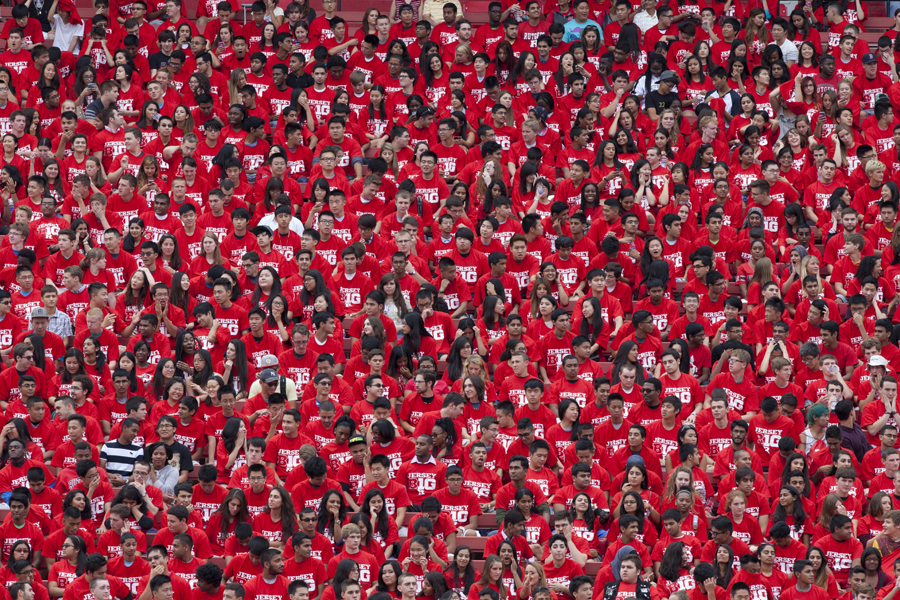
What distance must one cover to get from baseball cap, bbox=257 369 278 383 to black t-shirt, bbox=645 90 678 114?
25.7 ft

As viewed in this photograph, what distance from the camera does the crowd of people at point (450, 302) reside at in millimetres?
15492

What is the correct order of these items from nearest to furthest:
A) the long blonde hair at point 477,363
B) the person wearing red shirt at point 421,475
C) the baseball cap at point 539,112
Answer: the person wearing red shirt at point 421,475, the long blonde hair at point 477,363, the baseball cap at point 539,112

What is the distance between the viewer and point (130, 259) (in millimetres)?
19234

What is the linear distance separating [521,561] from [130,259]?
6876 millimetres

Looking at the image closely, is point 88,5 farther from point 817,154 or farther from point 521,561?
point 521,561

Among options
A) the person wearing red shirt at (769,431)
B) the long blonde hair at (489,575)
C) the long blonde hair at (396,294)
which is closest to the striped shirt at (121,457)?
the long blonde hair at (396,294)

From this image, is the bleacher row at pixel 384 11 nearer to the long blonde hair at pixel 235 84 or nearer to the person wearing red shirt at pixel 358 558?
the long blonde hair at pixel 235 84

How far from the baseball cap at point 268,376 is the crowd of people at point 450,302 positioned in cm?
4

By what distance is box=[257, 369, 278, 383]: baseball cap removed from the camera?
55.8 feet

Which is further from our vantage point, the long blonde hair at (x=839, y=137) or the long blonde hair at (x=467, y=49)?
the long blonde hair at (x=467, y=49)

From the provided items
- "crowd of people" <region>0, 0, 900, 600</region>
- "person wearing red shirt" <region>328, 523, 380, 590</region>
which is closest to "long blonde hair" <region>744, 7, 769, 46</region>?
"crowd of people" <region>0, 0, 900, 600</region>

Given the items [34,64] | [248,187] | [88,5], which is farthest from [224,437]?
[88,5]

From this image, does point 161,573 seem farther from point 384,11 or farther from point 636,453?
point 384,11

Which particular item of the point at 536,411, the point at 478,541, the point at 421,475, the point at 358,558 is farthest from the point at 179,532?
the point at 536,411
